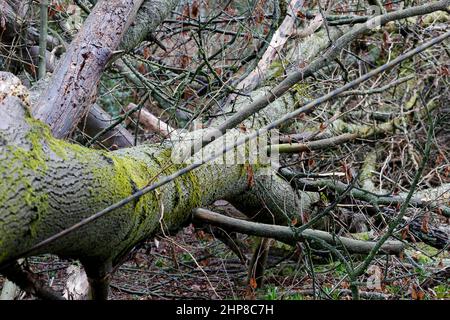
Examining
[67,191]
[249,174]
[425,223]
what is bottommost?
[67,191]

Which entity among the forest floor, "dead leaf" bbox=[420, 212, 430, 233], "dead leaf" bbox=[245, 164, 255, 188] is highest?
"dead leaf" bbox=[245, 164, 255, 188]

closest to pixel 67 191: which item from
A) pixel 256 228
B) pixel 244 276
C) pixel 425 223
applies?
pixel 256 228

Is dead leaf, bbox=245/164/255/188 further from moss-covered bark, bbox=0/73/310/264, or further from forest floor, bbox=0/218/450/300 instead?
moss-covered bark, bbox=0/73/310/264

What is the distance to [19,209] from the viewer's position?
5.72 feet

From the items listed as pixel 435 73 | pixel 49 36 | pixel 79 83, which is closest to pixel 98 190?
pixel 79 83

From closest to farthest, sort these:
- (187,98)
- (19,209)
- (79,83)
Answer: (19,209), (79,83), (187,98)

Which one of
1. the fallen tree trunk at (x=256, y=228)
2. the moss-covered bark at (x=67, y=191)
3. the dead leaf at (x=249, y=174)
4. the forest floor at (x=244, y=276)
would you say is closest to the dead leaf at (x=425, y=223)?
the forest floor at (x=244, y=276)

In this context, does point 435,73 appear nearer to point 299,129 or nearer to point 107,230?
point 299,129

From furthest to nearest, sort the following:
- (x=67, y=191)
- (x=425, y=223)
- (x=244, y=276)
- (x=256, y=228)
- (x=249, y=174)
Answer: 1. (x=244, y=276)
2. (x=425, y=223)
3. (x=249, y=174)
4. (x=256, y=228)
5. (x=67, y=191)

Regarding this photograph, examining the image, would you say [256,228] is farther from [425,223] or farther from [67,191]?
[425,223]

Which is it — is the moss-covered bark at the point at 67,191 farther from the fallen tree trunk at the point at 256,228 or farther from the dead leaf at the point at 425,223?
the dead leaf at the point at 425,223

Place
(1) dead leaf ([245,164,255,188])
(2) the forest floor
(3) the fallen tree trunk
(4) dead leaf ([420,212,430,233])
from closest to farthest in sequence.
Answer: (3) the fallen tree trunk
(1) dead leaf ([245,164,255,188])
(2) the forest floor
(4) dead leaf ([420,212,430,233])

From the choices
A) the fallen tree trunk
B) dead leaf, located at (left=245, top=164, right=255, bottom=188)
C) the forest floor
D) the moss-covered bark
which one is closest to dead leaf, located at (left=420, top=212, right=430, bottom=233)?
the forest floor

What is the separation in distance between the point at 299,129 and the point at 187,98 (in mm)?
1024
